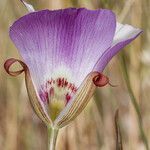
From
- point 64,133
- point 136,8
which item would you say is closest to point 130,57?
point 136,8

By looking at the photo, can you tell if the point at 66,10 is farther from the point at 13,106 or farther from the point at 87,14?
the point at 13,106

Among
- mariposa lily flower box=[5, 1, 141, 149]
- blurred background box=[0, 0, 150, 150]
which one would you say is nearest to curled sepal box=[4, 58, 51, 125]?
mariposa lily flower box=[5, 1, 141, 149]

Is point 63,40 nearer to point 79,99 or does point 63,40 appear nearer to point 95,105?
point 79,99

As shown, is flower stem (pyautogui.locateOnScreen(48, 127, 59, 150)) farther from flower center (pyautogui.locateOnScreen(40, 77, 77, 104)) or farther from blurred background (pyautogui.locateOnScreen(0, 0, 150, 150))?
blurred background (pyautogui.locateOnScreen(0, 0, 150, 150))

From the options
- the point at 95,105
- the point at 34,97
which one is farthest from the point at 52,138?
the point at 95,105

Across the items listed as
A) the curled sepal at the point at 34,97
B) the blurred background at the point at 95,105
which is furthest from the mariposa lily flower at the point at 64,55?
the blurred background at the point at 95,105

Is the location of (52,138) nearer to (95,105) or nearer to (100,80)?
(100,80)

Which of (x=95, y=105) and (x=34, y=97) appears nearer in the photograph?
(x=34, y=97)
